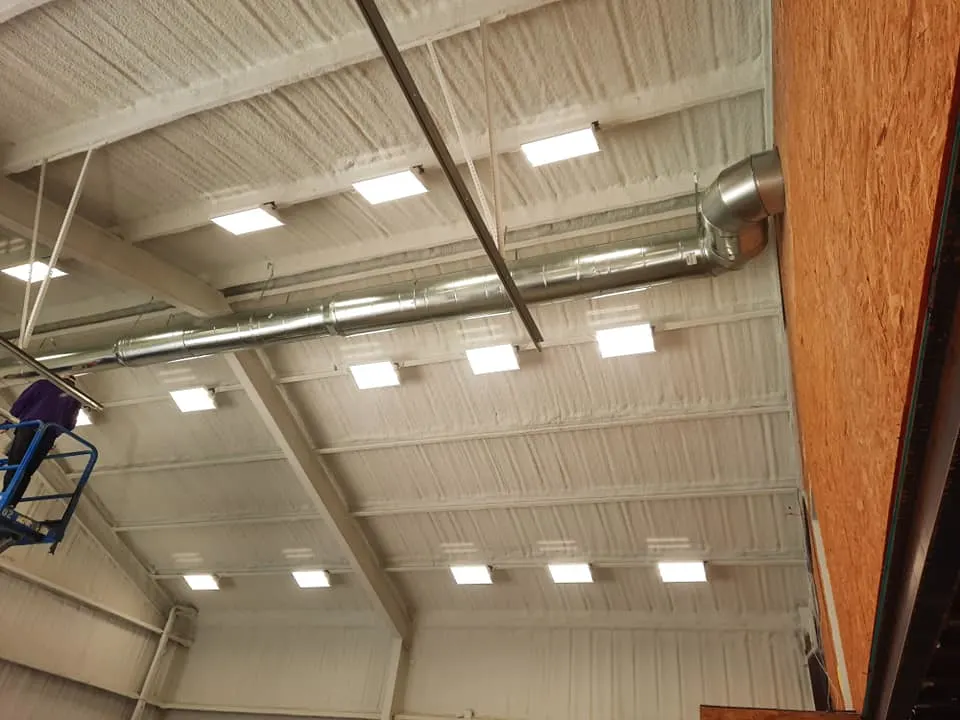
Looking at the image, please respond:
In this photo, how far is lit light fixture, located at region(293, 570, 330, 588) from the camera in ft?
40.3

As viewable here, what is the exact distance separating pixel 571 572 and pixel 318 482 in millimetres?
4384

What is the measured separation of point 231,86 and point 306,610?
10359 millimetres

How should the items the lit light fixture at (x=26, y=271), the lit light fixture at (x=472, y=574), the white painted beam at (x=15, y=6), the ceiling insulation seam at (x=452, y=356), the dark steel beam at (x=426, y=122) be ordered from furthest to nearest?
1. the lit light fixture at (x=472, y=574)
2. the lit light fixture at (x=26, y=271)
3. the ceiling insulation seam at (x=452, y=356)
4. the white painted beam at (x=15, y=6)
5. the dark steel beam at (x=426, y=122)

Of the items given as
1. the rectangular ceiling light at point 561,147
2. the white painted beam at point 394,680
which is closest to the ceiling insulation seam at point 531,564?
the white painted beam at point 394,680

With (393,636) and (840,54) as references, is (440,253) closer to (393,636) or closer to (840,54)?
(840,54)

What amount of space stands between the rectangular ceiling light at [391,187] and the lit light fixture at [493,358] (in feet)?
7.62

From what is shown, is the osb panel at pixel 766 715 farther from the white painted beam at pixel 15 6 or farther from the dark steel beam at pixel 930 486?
the white painted beam at pixel 15 6

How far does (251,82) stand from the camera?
635 centimetres

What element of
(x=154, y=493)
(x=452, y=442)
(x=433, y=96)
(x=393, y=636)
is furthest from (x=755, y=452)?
(x=154, y=493)

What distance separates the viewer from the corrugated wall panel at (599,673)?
401 inches

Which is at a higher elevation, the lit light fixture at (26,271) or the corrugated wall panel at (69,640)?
the lit light fixture at (26,271)

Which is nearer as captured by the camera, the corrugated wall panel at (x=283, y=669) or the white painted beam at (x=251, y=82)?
the white painted beam at (x=251, y=82)

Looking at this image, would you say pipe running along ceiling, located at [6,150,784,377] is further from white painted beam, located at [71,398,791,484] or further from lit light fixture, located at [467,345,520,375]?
white painted beam, located at [71,398,791,484]

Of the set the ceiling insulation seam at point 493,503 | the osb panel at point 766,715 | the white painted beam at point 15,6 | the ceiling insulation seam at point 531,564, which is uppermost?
the white painted beam at point 15,6
